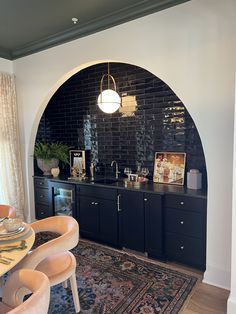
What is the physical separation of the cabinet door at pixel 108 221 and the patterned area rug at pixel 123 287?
0.73 feet

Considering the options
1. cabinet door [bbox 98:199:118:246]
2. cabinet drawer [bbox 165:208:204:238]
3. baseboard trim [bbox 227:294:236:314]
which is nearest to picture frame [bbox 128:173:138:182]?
cabinet door [bbox 98:199:118:246]

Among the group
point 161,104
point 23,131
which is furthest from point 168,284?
point 23,131

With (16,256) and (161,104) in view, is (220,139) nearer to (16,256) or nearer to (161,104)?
(161,104)

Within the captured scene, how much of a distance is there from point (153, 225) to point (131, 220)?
29cm

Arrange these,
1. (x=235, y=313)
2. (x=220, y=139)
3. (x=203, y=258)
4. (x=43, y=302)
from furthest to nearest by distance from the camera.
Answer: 1. (x=203, y=258)
2. (x=220, y=139)
3. (x=235, y=313)
4. (x=43, y=302)

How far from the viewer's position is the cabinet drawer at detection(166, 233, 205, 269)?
2529 millimetres

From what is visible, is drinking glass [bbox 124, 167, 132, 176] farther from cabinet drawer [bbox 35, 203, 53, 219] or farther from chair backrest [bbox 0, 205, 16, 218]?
chair backrest [bbox 0, 205, 16, 218]

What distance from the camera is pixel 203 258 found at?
98.5 inches

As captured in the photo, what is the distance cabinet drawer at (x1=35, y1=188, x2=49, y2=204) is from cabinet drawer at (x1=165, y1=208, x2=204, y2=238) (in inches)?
79.4

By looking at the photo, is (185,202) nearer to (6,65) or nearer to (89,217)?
(89,217)

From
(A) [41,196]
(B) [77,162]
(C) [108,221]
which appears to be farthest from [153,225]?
(A) [41,196]

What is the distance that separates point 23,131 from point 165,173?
2.37 m

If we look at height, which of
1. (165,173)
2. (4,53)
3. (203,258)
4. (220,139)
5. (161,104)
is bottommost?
(203,258)

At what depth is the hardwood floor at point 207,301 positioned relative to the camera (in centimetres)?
206
